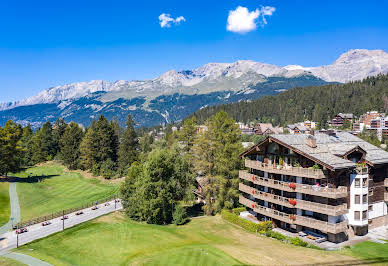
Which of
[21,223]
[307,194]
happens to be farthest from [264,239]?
[21,223]

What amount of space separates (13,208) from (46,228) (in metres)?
19.9

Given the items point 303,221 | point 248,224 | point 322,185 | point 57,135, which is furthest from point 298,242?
point 57,135

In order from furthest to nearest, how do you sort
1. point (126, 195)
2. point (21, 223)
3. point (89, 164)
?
point (89, 164) → point (126, 195) → point (21, 223)

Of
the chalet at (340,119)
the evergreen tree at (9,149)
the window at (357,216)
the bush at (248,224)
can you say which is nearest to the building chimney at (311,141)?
the window at (357,216)

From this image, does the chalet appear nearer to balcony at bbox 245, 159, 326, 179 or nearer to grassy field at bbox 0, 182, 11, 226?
balcony at bbox 245, 159, 326, 179

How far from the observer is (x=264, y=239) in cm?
4078

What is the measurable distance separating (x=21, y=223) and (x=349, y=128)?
172721 millimetres

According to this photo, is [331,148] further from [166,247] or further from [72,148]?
[72,148]

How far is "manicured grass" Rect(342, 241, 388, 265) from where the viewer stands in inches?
1268

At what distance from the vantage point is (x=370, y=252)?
35.1m

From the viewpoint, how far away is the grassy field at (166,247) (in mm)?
32688

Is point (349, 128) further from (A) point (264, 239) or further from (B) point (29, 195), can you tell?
(B) point (29, 195)

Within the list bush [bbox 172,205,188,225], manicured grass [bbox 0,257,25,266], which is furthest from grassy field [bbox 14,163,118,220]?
bush [bbox 172,205,188,225]

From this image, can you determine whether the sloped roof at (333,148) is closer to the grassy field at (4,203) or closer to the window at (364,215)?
the window at (364,215)
